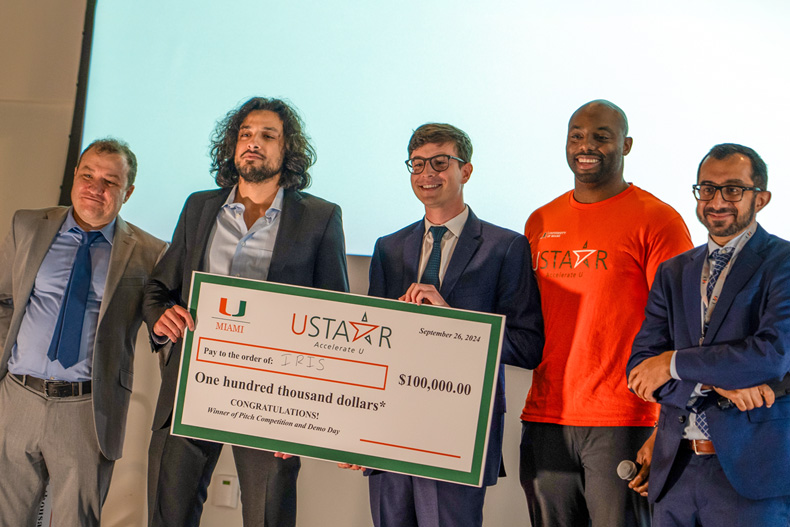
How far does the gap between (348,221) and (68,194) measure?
1561mm

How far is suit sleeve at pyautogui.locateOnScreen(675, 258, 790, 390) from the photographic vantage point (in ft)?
5.40

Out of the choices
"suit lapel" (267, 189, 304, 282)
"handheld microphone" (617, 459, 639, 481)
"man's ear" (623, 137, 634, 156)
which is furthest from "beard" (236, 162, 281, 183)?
"handheld microphone" (617, 459, 639, 481)

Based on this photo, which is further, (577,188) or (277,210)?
(577,188)

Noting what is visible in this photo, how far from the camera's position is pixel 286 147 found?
88.7 inches

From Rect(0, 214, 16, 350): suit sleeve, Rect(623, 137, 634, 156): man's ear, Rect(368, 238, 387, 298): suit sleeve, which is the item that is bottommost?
Rect(0, 214, 16, 350): suit sleeve

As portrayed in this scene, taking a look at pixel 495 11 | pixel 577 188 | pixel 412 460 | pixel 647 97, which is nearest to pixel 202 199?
pixel 412 460

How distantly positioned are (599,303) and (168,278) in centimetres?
147

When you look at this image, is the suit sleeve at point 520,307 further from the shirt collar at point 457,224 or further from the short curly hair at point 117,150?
the short curly hair at point 117,150

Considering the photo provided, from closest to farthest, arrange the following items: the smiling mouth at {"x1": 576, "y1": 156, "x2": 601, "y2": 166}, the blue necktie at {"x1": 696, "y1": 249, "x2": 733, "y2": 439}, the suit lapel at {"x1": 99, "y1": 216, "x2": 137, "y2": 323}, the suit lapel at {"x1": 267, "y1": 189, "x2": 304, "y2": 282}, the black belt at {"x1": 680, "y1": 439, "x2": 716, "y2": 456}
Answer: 1. the black belt at {"x1": 680, "y1": 439, "x2": 716, "y2": 456}
2. the blue necktie at {"x1": 696, "y1": 249, "x2": 733, "y2": 439}
3. the suit lapel at {"x1": 267, "y1": 189, "x2": 304, "y2": 282}
4. the smiling mouth at {"x1": 576, "y1": 156, "x2": 601, "y2": 166}
5. the suit lapel at {"x1": 99, "y1": 216, "x2": 137, "y2": 323}

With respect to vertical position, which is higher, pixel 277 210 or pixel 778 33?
pixel 778 33

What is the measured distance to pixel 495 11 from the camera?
9.34 feet

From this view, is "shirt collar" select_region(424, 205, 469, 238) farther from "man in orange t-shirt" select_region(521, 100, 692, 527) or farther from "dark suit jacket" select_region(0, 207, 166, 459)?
"dark suit jacket" select_region(0, 207, 166, 459)

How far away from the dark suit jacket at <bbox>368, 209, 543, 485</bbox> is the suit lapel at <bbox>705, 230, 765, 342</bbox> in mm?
496

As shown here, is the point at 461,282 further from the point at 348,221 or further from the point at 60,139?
the point at 60,139
